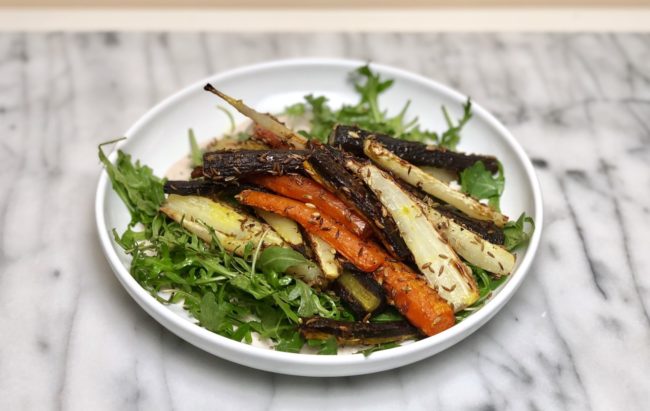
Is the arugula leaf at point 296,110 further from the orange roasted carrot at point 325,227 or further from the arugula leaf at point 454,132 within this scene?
the orange roasted carrot at point 325,227

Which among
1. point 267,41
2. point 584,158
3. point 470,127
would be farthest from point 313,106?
point 584,158

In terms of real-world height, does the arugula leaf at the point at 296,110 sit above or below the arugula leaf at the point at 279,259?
above

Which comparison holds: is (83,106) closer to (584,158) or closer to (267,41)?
(267,41)

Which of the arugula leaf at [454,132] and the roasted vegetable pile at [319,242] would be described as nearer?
the roasted vegetable pile at [319,242]

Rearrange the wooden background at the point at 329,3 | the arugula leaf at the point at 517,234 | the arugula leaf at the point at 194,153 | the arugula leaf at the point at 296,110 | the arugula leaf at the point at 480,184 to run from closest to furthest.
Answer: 1. the arugula leaf at the point at 517,234
2. the arugula leaf at the point at 480,184
3. the arugula leaf at the point at 194,153
4. the arugula leaf at the point at 296,110
5. the wooden background at the point at 329,3

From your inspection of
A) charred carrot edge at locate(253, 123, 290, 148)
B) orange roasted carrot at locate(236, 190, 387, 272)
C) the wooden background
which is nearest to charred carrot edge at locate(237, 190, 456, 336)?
orange roasted carrot at locate(236, 190, 387, 272)

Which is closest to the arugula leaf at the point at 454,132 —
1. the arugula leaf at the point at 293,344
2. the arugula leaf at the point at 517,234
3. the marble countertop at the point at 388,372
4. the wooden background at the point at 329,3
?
the marble countertop at the point at 388,372

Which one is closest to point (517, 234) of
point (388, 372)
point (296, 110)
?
point (388, 372)
